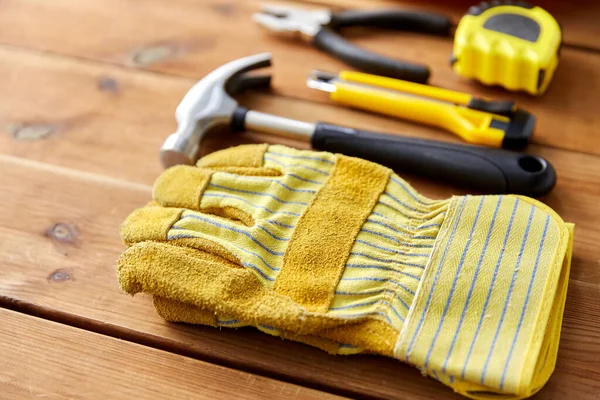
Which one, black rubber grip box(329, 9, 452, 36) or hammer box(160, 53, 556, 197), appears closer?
hammer box(160, 53, 556, 197)

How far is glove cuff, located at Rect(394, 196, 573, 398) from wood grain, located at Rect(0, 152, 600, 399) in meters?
0.03

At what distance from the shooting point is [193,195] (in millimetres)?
742

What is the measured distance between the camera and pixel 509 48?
0.88m

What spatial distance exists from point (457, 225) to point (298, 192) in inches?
6.7

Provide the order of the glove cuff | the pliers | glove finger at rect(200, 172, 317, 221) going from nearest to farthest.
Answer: the glove cuff, glove finger at rect(200, 172, 317, 221), the pliers

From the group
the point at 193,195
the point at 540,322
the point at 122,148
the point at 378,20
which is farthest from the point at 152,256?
the point at 378,20

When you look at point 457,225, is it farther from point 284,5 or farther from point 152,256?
point 284,5

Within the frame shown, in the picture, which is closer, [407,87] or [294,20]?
[407,87]

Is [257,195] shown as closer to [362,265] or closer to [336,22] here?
[362,265]

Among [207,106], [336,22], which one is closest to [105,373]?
[207,106]

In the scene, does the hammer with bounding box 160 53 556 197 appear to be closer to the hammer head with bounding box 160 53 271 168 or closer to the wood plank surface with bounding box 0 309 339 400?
the hammer head with bounding box 160 53 271 168

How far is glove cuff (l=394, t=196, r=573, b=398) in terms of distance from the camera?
1.98ft

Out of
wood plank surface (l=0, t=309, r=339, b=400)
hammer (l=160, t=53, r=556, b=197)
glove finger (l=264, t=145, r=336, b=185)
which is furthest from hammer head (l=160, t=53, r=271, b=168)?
wood plank surface (l=0, t=309, r=339, b=400)

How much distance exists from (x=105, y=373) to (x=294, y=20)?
58cm
